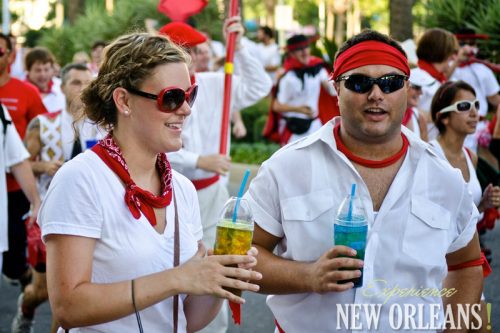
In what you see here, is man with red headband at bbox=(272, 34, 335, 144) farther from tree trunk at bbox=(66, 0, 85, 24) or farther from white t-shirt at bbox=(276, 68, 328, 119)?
tree trunk at bbox=(66, 0, 85, 24)

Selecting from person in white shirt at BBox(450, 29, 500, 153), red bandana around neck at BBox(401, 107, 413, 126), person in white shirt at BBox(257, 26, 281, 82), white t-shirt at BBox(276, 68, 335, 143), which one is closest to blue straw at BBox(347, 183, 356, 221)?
red bandana around neck at BBox(401, 107, 413, 126)

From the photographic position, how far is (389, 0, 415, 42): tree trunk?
14539mm

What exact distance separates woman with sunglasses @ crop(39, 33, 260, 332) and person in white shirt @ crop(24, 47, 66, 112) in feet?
25.3

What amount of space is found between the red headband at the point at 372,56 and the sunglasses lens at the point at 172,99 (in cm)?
79

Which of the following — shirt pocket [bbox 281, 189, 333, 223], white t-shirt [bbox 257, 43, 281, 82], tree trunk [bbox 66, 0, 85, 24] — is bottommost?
shirt pocket [bbox 281, 189, 333, 223]

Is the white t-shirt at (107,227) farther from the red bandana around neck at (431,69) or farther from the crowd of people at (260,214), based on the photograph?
the red bandana around neck at (431,69)

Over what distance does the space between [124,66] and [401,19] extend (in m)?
11.7

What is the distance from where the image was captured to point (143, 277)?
311cm

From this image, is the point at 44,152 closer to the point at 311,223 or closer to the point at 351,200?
the point at 311,223

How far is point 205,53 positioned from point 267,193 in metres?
4.80

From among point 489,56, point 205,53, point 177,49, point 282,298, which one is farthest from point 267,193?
point 489,56

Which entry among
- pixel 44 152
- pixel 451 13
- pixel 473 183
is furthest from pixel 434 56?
pixel 451 13

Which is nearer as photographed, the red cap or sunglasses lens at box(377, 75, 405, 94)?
sunglasses lens at box(377, 75, 405, 94)

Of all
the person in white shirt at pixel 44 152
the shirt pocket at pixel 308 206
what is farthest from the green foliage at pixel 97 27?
the shirt pocket at pixel 308 206
